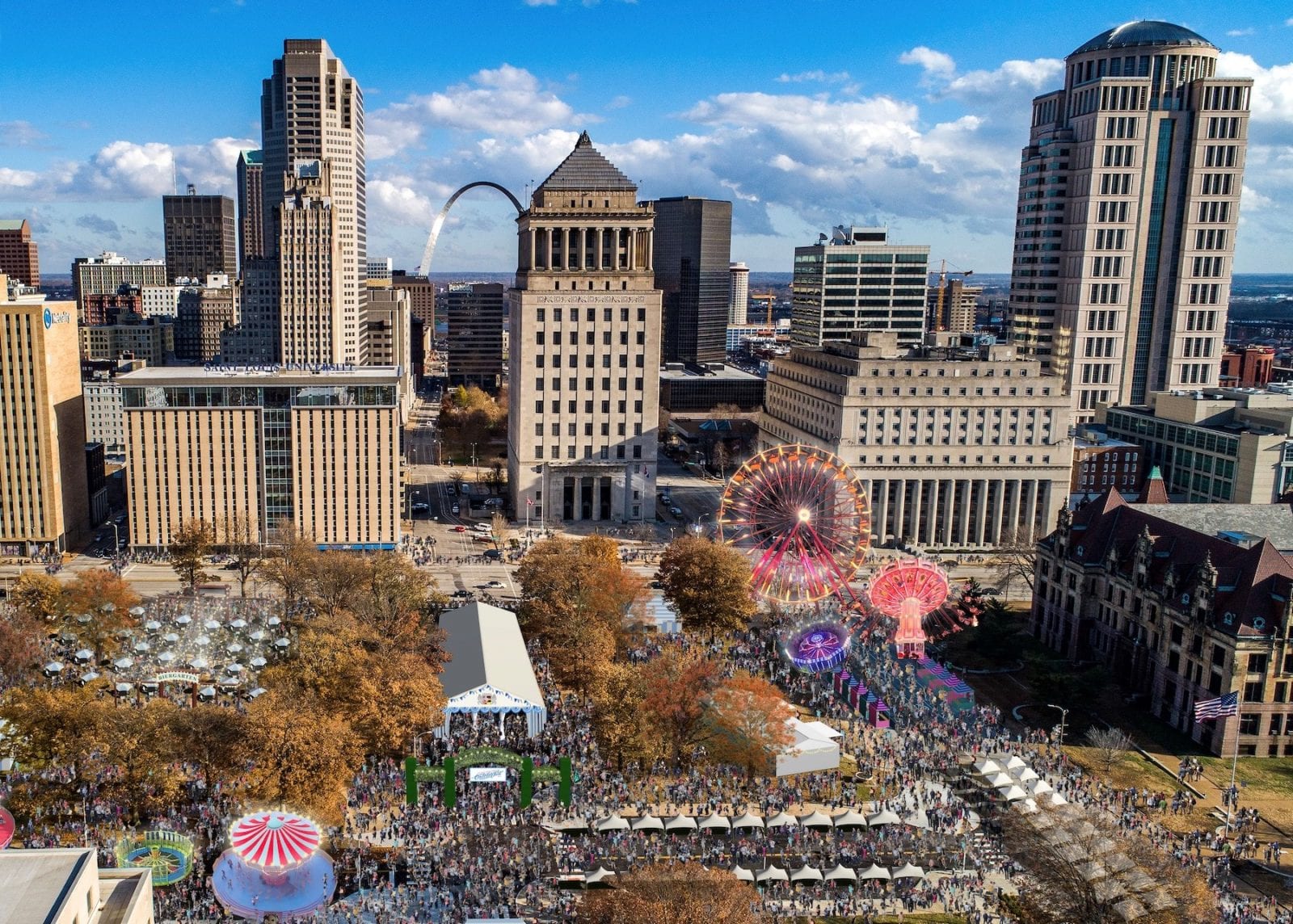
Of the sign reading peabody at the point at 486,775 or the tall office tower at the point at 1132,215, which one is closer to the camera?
the sign reading peabody at the point at 486,775

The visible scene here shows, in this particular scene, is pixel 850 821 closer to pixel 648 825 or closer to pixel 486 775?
pixel 648 825

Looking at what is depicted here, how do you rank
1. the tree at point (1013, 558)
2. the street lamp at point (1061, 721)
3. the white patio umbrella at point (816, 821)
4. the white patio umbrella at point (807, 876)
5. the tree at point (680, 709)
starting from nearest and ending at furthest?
the white patio umbrella at point (807, 876)
the white patio umbrella at point (816, 821)
the tree at point (680, 709)
the street lamp at point (1061, 721)
the tree at point (1013, 558)

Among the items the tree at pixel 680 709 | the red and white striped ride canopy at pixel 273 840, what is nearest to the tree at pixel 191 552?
the tree at pixel 680 709

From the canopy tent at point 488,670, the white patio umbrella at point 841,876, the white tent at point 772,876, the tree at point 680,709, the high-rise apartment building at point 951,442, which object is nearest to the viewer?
the white tent at point 772,876

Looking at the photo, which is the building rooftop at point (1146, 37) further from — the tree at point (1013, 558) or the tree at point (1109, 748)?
the tree at point (1109, 748)

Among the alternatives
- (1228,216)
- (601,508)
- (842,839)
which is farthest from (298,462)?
(1228,216)

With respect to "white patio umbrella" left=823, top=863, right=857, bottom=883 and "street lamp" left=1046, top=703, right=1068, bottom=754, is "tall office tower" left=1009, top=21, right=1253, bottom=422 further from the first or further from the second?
"white patio umbrella" left=823, top=863, right=857, bottom=883

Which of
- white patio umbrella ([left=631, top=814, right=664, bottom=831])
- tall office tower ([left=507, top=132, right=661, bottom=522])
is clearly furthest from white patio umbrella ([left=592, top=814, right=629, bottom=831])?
tall office tower ([left=507, top=132, right=661, bottom=522])
